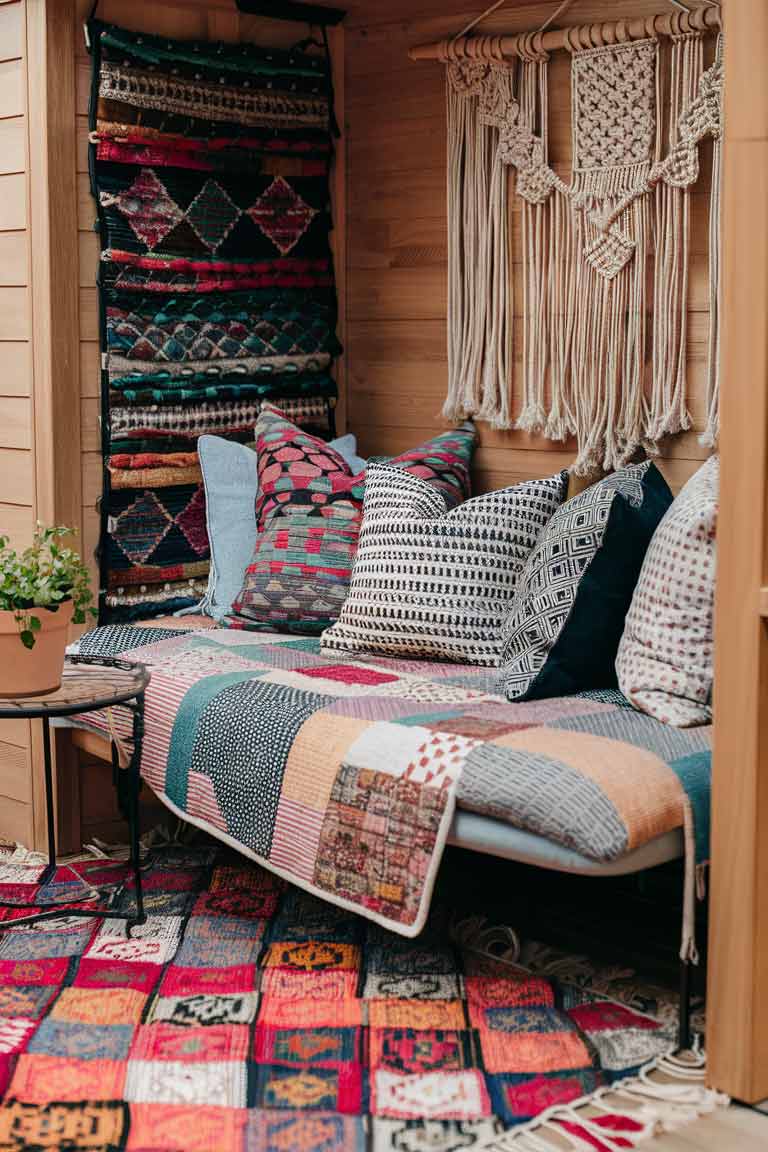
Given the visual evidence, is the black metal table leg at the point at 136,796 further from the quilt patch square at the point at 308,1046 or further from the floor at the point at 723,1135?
the floor at the point at 723,1135

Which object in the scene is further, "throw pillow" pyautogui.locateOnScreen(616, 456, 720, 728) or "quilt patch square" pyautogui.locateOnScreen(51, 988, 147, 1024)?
"throw pillow" pyautogui.locateOnScreen(616, 456, 720, 728)

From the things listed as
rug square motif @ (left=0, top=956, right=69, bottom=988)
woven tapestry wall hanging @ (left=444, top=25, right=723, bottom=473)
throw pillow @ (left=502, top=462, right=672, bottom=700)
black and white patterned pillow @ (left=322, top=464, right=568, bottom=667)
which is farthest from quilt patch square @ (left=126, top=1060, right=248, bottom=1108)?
woven tapestry wall hanging @ (left=444, top=25, right=723, bottom=473)

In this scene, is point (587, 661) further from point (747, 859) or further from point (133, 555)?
point (133, 555)

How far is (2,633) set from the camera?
8.71 feet

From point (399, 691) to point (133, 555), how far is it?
0.95 m

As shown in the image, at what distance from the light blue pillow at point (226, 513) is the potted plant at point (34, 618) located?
2.37ft

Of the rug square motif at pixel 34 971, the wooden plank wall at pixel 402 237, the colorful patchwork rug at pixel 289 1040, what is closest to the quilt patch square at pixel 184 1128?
the colorful patchwork rug at pixel 289 1040

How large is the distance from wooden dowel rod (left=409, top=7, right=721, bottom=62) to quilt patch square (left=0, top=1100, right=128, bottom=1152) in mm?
2321

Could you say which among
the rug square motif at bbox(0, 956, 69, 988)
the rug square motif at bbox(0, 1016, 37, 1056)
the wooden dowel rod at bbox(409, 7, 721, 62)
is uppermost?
the wooden dowel rod at bbox(409, 7, 721, 62)

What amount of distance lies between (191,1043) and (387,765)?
1.80ft

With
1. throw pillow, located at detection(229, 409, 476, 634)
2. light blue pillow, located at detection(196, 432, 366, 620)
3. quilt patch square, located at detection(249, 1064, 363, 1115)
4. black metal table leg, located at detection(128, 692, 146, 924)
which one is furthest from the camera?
light blue pillow, located at detection(196, 432, 366, 620)

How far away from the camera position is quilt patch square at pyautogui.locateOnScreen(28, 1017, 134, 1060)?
2.26 meters

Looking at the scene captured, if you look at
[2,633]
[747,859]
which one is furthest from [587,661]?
[2,633]

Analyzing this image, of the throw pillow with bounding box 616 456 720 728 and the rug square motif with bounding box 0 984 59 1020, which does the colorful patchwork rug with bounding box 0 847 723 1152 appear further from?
the throw pillow with bounding box 616 456 720 728
